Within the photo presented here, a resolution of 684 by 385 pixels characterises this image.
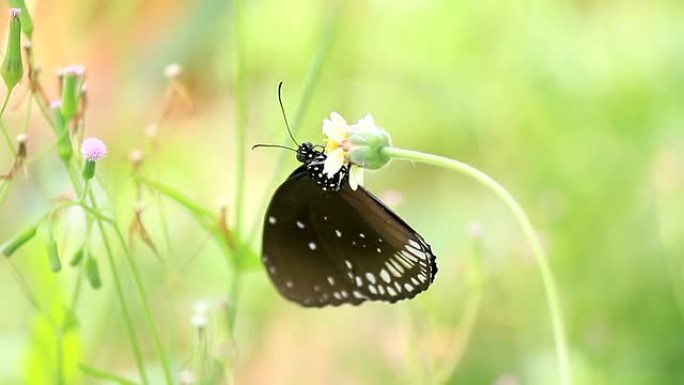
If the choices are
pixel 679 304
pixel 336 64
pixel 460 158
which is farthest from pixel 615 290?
pixel 336 64

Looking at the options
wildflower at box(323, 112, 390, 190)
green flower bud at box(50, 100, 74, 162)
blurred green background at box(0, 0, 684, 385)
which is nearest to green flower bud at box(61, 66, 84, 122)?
green flower bud at box(50, 100, 74, 162)

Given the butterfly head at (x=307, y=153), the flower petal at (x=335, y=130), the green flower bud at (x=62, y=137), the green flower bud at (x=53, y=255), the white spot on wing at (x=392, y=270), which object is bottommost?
the green flower bud at (x=53, y=255)

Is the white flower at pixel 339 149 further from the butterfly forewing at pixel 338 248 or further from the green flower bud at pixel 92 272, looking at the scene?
the green flower bud at pixel 92 272

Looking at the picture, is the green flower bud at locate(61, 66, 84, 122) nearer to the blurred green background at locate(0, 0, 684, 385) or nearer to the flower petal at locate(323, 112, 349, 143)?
the flower petal at locate(323, 112, 349, 143)

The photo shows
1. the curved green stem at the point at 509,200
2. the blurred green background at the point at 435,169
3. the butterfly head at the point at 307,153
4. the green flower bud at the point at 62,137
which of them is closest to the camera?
the curved green stem at the point at 509,200

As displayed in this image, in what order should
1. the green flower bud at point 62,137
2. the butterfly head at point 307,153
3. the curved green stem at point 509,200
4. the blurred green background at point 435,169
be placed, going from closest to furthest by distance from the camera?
1. the curved green stem at point 509,200
2. the green flower bud at point 62,137
3. the butterfly head at point 307,153
4. the blurred green background at point 435,169

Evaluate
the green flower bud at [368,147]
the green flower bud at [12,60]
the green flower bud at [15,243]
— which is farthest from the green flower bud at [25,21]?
the green flower bud at [368,147]
